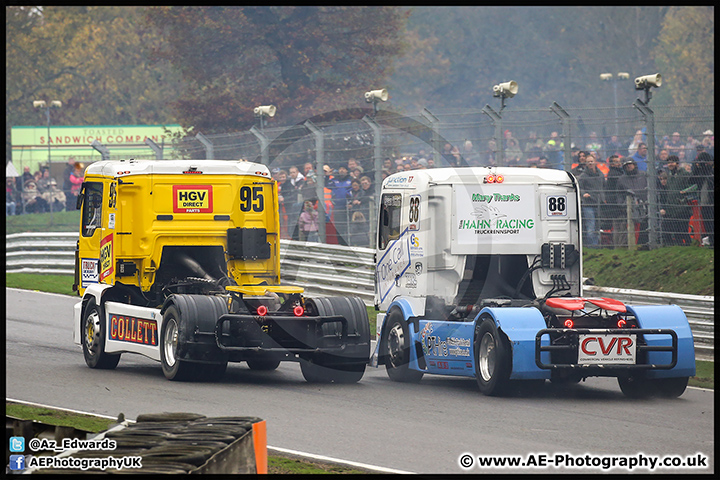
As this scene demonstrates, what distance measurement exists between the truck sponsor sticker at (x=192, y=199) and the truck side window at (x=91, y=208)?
1.04 meters

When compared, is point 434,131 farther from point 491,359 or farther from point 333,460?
point 333,460

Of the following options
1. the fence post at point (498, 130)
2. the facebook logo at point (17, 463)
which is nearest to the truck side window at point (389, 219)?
the fence post at point (498, 130)

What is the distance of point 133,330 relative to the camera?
13352 mm

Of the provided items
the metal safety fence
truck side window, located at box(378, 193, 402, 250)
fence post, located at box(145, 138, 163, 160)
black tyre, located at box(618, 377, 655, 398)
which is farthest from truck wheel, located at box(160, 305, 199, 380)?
fence post, located at box(145, 138, 163, 160)

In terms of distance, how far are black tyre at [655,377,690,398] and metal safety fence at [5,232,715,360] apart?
2.83m

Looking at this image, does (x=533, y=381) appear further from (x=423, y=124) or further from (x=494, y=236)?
(x=423, y=124)

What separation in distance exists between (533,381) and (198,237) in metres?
4.54

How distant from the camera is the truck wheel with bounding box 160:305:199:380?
12320 mm

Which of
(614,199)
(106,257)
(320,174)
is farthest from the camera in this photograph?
(320,174)

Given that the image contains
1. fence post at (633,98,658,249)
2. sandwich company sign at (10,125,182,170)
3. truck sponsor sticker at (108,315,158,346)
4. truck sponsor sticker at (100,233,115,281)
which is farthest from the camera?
sandwich company sign at (10,125,182,170)

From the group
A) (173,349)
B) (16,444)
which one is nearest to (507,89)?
(173,349)

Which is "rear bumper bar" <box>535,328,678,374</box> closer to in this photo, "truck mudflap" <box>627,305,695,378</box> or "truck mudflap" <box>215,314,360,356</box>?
"truck mudflap" <box>627,305,695,378</box>

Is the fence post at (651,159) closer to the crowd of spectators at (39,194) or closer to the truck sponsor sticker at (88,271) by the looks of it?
the truck sponsor sticker at (88,271)

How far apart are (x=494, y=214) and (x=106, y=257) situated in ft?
15.9
